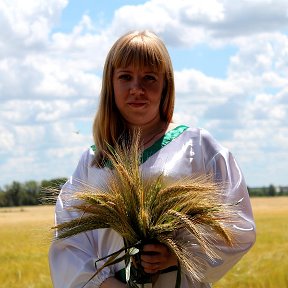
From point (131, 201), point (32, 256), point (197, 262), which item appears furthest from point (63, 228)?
point (32, 256)

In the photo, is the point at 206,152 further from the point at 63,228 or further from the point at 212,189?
the point at 63,228

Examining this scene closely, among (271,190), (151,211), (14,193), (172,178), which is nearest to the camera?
(151,211)

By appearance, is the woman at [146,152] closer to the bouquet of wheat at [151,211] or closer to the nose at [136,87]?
the nose at [136,87]

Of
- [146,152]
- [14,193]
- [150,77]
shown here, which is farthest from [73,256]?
[14,193]

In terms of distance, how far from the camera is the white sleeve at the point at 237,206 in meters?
3.18

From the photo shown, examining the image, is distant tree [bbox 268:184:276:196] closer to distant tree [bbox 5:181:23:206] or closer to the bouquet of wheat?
distant tree [bbox 5:181:23:206]

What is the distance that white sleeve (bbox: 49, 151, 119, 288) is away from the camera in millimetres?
3326

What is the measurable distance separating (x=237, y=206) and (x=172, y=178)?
0.97 ft

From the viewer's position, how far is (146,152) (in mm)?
3340

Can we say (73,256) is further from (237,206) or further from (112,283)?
(237,206)

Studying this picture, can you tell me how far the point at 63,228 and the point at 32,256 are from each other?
22.4ft

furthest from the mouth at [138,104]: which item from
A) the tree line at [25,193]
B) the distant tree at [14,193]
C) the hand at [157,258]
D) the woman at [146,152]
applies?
the distant tree at [14,193]

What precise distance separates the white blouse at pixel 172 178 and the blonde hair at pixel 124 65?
0.40ft

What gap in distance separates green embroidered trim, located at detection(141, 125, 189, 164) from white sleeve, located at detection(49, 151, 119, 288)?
0.33 meters
